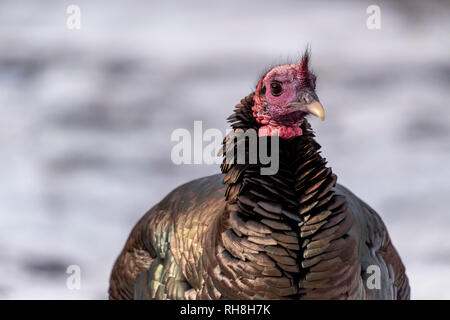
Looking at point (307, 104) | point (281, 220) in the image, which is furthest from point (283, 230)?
point (307, 104)

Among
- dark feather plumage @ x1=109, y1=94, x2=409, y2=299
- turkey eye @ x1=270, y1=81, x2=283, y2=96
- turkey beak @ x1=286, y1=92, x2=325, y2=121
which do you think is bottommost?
Result: dark feather plumage @ x1=109, y1=94, x2=409, y2=299

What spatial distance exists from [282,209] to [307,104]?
0.99 feet

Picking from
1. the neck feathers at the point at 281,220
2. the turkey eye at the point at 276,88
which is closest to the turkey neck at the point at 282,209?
the neck feathers at the point at 281,220

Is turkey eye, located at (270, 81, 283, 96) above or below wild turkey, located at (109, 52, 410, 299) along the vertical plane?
above

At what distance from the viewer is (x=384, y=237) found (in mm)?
2906

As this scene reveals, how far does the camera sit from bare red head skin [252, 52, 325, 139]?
2.55 m

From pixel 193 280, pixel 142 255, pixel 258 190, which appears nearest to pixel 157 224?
pixel 142 255

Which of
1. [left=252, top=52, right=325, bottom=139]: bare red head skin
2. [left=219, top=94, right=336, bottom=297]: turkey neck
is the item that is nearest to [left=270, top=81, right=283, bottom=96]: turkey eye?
[left=252, top=52, right=325, bottom=139]: bare red head skin

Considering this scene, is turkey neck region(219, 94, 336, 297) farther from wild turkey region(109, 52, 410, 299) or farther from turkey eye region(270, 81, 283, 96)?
turkey eye region(270, 81, 283, 96)

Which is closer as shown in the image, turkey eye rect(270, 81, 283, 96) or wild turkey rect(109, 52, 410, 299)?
wild turkey rect(109, 52, 410, 299)

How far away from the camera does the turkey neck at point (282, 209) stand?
244 cm

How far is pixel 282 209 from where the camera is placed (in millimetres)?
2471

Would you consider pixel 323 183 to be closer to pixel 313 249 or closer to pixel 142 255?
pixel 313 249
